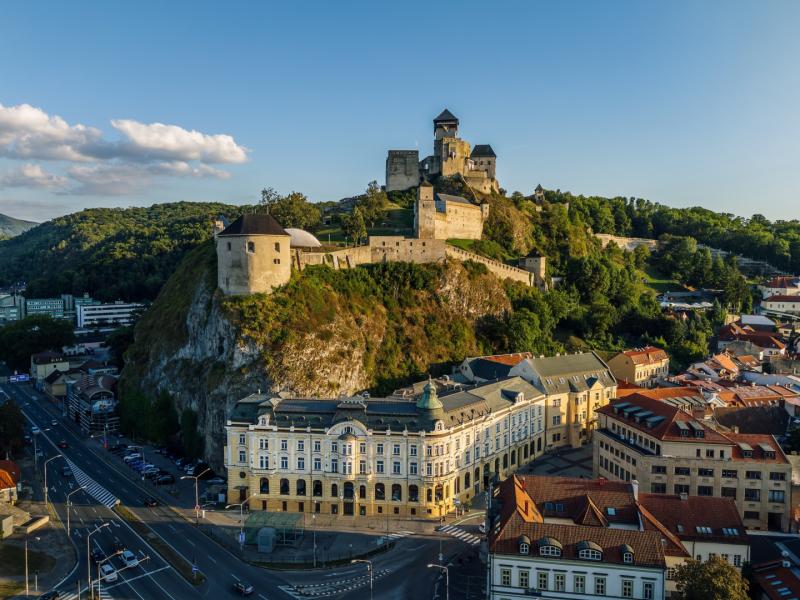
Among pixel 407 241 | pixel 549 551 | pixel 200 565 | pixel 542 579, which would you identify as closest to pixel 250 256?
pixel 407 241

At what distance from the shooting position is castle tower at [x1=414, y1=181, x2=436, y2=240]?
346ft

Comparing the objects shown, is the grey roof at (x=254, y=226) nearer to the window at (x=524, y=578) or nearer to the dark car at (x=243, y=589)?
the dark car at (x=243, y=589)

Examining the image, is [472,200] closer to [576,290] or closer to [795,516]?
[576,290]

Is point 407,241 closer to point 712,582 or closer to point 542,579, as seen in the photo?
point 542,579

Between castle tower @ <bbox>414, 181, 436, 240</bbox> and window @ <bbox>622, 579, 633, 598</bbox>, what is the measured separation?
73.4m

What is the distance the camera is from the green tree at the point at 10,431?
240 ft

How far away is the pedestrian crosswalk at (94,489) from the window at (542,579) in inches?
1716

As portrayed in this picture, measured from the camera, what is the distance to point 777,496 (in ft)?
170

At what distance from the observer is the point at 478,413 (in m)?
62.9

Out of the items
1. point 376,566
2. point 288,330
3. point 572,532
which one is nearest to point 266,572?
point 376,566

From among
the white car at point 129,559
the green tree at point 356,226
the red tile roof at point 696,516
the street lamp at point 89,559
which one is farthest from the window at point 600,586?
the green tree at point 356,226

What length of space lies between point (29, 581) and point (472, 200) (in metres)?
98.6

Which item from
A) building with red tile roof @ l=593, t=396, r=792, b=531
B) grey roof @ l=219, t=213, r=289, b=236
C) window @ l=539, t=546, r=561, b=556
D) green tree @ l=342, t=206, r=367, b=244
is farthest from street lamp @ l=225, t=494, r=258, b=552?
green tree @ l=342, t=206, r=367, b=244

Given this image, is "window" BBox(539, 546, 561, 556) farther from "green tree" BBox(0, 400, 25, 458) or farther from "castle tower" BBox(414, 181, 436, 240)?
"castle tower" BBox(414, 181, 436, 240)
